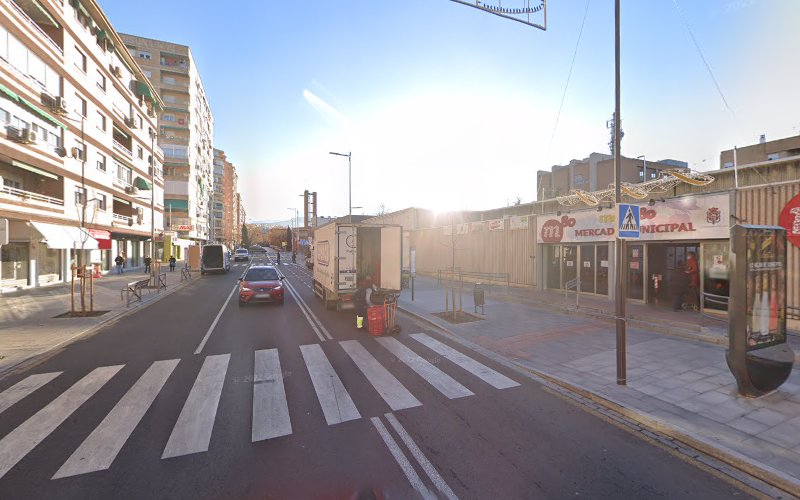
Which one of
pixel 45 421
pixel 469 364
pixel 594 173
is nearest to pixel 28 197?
pixel 45 421

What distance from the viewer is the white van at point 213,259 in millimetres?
30266

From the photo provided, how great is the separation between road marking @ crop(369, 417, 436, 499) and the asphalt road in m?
0.02

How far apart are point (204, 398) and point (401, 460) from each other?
3.61 metres

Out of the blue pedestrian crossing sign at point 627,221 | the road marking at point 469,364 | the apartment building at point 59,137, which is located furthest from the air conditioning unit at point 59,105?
the blue pedestrian crossing sign at point 627,221

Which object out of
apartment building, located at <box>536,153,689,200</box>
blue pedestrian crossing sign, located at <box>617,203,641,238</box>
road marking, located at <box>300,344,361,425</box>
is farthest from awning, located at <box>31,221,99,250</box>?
apartment building, located at <box>536,153,689,200</box>

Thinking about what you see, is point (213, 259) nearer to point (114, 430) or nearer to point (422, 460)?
point (114, 430)

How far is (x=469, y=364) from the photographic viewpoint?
7.47m

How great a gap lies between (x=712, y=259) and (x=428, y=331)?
962 cm

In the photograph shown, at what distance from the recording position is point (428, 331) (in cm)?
1052

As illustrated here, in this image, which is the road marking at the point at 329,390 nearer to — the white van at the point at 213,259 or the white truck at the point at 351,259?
the white truck at the point at 351,259

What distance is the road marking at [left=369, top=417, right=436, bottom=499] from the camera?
11.6 feet

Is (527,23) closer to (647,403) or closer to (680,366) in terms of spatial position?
(647,403)

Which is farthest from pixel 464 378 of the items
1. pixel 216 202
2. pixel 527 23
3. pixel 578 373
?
pixel 216 202

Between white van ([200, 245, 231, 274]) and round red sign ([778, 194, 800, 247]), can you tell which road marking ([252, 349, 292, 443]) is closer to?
round red sign ([778, 194, 800, 247])
